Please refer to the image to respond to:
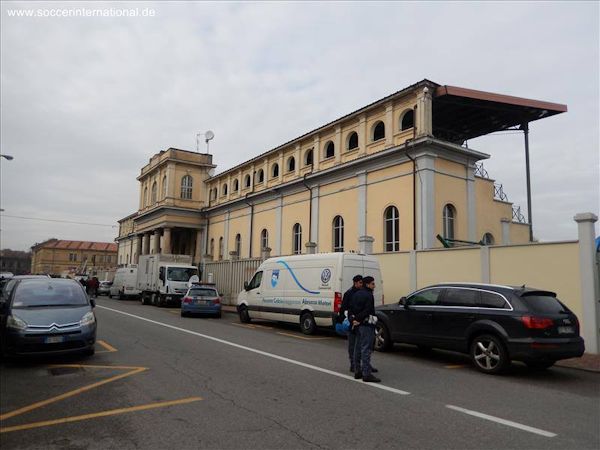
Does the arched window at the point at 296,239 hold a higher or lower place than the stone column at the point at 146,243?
lower

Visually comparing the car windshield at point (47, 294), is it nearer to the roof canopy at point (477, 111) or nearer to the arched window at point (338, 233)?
the roof canopy at point (477, 111)

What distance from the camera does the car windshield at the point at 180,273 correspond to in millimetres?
27078

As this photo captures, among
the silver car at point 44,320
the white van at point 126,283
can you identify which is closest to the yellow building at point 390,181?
the white van at point 126,283

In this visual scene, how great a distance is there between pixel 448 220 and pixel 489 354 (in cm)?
1417

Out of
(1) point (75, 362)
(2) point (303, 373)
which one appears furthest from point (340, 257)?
(1) point (75, 362)

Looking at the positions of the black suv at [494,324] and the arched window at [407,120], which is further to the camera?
the arched window at [407,120]

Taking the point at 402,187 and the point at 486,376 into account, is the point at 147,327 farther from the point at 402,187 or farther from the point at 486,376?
the point at 402,187

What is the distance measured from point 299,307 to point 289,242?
→ 15523mm

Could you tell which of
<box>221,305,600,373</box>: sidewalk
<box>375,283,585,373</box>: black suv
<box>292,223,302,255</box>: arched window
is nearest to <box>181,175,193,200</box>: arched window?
<box>292,223,302,255</box>: arched window

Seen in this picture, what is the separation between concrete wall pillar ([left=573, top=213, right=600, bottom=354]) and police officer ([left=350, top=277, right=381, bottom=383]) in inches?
270

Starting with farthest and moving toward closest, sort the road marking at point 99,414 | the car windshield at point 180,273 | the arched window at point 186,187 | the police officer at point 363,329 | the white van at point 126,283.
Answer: the arched window at point 186,187 < the white van at point 126,283 < the car windshield at point 180,273 < the police officer at point 363,329 < the road marking at point 99,414

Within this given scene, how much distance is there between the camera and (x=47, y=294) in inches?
376

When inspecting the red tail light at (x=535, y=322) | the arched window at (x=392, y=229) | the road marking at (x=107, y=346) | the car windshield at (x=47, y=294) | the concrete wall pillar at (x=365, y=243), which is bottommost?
the road marking at (x=107, y=346)

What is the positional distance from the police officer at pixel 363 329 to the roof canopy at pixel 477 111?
51.5 feet
